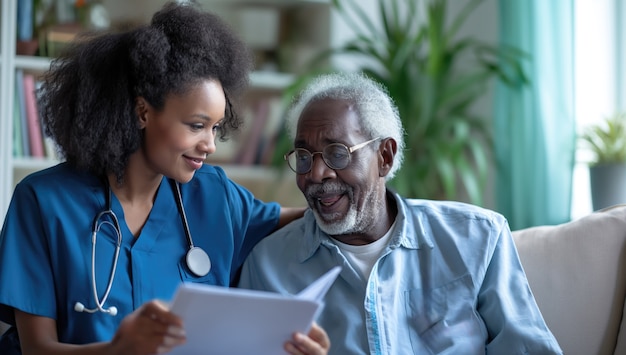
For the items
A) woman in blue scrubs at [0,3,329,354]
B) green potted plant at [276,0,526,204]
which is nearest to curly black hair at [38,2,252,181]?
woman in blue scrubs at [0,3,329,354]

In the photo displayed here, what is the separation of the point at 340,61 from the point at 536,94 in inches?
36.4

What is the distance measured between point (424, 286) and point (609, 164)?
1278mm

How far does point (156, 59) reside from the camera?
176 centimetres

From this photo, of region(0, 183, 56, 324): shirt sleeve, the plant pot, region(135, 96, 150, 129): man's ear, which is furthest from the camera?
the plant pot

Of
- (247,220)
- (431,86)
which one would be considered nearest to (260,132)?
(431,86)

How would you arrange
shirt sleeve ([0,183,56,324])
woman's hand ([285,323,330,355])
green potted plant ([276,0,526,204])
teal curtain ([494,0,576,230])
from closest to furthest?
woman's hand ([285,323,330,355]) → shirt sleeve ([0,183,56,324]) → teal curtain ([494,0,576,230]) → green potted plant ([276,0,526,204])

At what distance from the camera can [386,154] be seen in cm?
204

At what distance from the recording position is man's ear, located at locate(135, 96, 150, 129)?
1785 millimetres

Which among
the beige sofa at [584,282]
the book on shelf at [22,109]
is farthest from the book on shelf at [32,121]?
the beige sofa at [584,282]

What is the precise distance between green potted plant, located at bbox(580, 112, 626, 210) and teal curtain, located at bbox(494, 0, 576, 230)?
16 centimetres

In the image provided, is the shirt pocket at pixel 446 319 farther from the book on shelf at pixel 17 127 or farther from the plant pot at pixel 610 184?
the book on shelf at pixel 17 127

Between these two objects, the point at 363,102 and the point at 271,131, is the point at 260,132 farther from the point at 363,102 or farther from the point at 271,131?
the point at 363,102

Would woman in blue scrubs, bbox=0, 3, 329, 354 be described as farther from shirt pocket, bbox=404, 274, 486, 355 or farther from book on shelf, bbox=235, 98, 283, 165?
book on shelf, bbox=235, 98, 283, 165

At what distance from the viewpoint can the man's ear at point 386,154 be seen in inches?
79.7
